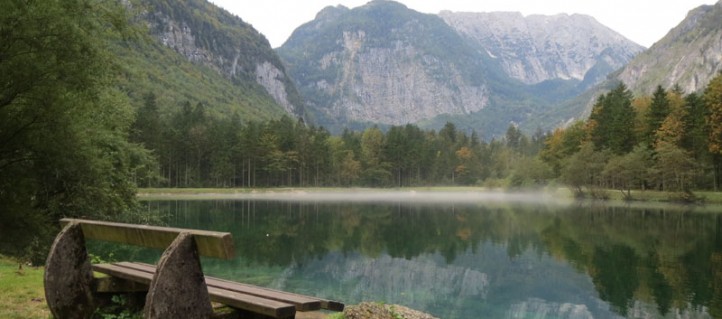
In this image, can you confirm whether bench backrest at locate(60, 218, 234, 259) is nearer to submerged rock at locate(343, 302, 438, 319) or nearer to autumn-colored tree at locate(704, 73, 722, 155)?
submerged rock at locate(343, 302, 438, 319)

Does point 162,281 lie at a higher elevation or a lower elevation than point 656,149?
lower

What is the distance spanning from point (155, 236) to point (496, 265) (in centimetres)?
2384

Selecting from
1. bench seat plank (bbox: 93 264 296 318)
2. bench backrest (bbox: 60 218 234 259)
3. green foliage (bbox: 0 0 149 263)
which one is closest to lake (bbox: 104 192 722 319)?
green foliage (bbox: 0 0 149 263)

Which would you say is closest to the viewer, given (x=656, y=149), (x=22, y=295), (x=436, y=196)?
(x=22, y=295)

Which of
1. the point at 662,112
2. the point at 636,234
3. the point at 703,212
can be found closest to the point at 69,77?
the point at 636,234

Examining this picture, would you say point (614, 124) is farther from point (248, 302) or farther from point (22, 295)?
point (248, 302)

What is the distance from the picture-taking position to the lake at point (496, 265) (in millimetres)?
18484

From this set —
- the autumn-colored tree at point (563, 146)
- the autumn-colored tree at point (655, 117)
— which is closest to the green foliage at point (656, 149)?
the autumn-colored tree at point (655, 117)

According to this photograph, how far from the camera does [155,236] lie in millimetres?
5750

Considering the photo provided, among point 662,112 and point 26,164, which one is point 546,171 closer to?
point 662,112

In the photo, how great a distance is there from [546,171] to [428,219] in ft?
216

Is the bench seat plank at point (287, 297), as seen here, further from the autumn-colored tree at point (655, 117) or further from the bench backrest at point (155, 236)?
the autumn-colored tree at point (655, 117)

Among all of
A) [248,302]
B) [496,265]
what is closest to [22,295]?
[248,302]

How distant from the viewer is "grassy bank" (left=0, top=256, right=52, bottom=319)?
29.3ft
